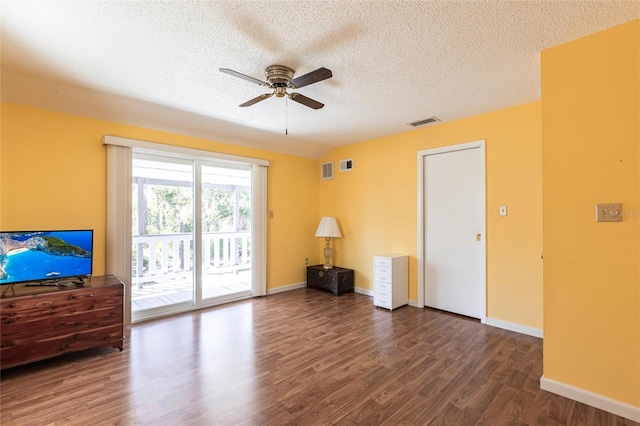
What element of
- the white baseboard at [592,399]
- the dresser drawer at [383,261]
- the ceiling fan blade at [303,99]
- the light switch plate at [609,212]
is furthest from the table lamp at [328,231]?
the light switch plate at [609,212]

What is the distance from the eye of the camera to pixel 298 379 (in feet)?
7.65

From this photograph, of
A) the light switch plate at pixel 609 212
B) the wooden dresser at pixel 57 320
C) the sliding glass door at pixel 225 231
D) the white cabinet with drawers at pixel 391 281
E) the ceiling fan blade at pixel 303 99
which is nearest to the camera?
the light switch plate at pixel 609 212

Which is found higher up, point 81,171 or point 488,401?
point 81,171

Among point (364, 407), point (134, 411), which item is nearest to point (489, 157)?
point (364, 407)

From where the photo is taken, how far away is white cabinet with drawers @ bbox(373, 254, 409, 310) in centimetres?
402

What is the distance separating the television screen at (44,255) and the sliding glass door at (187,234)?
0.74m

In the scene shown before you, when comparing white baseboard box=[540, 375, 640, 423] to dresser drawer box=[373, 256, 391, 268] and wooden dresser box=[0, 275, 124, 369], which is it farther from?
wooden dresser box=[0, 275, 124, 369]

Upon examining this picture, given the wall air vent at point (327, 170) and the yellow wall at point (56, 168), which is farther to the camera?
the wall air vent at point (327, 170)

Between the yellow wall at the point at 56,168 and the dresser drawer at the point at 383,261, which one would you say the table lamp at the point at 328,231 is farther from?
the yellow wall at the point at 56,168

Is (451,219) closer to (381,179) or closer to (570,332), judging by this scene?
(381,179)

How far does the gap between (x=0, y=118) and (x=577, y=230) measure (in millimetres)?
4899

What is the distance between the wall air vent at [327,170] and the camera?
5.43 metres

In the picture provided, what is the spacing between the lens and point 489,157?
3.50 meters

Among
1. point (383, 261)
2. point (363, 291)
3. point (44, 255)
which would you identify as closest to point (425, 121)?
point (383, 261)
